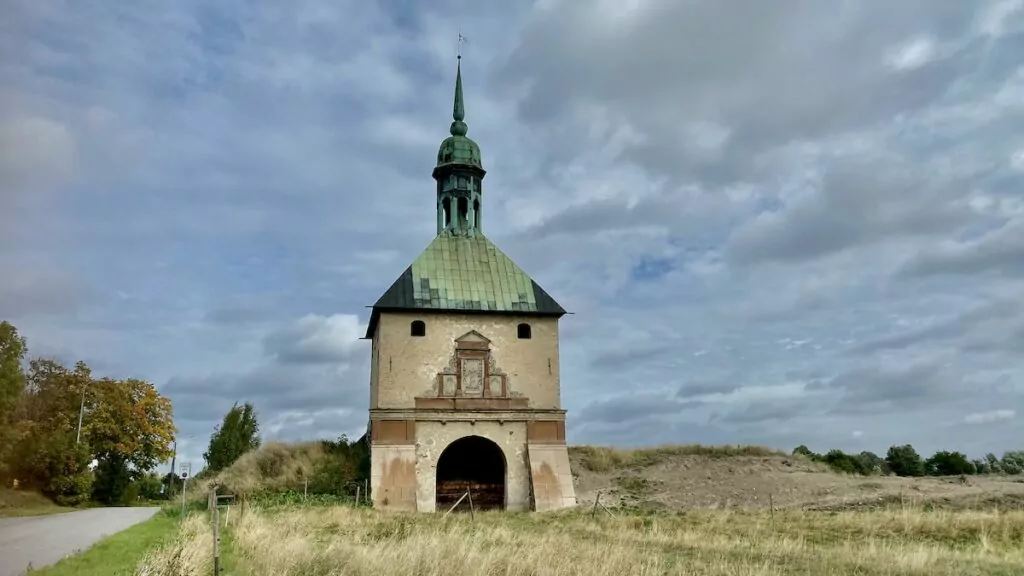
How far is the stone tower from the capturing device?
31.0 metres

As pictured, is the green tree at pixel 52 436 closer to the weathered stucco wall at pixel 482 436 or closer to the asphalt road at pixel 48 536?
the asphalt road at pixel 48 536

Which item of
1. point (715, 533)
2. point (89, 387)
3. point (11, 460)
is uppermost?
point (89, 387)

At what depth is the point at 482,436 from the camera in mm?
31781

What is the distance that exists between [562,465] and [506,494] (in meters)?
2.51

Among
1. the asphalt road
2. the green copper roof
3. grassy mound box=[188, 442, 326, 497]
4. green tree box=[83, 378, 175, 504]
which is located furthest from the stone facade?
green tree box=[83, 378, 175, 504]

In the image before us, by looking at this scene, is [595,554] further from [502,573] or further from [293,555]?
[293,555]

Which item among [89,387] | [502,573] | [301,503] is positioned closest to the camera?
[502,573]

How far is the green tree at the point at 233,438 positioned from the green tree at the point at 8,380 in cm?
2218

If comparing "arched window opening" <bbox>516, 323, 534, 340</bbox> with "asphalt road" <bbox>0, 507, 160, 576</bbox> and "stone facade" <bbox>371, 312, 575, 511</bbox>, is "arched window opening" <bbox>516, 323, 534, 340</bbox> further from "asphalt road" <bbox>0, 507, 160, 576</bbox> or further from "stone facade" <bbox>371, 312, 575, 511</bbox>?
"asphalt road" <bbox>0, 507, 160, 576</bbox>

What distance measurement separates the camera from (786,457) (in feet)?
133

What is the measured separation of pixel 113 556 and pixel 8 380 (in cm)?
1835

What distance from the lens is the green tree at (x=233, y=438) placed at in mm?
53906

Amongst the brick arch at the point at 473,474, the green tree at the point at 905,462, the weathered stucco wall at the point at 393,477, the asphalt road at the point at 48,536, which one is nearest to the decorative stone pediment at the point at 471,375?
the brick arch at the point at 473,474

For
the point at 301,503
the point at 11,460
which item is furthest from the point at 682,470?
the point at 11,460
